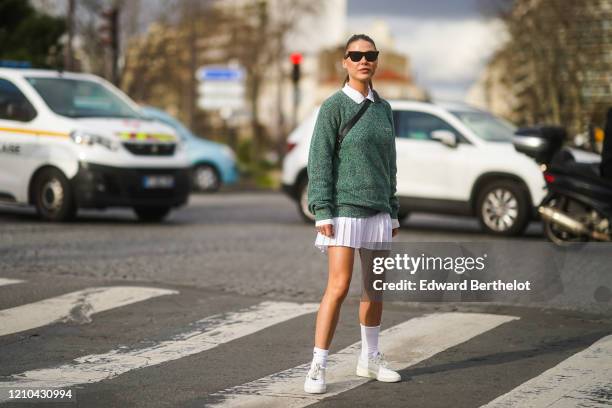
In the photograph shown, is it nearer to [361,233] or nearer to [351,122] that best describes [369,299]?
[361,233]

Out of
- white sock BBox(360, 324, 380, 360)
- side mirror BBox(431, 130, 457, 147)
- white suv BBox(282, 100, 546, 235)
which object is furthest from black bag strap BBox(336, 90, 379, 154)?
side mirror BBox(431, 130, 457, 147)

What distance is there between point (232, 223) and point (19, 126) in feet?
10.7

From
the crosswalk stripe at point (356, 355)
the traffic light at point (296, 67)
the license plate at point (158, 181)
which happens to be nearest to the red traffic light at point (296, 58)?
the traffic light at point (296, 67)

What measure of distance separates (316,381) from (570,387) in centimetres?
134

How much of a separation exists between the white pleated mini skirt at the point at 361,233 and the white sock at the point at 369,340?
479mm

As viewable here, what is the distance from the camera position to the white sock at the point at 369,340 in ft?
20.2

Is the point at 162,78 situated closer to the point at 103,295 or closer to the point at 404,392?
the point at 103,295

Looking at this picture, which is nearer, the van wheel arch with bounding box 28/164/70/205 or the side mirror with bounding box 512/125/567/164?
the side mirror with bounding box 512/125/567/164

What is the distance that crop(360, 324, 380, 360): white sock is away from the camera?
616cm

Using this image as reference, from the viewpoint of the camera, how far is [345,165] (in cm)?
584

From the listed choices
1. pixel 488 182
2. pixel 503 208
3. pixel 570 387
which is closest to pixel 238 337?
pixel 570 387

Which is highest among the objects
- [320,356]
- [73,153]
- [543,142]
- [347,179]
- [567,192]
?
[543,142]

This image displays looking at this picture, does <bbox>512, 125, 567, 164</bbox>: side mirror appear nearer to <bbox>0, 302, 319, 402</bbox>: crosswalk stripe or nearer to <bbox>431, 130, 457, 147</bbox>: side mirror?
<bbox>431, 130, 457, 147</bbox>: side mirror

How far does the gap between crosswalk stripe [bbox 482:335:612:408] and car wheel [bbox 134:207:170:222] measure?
982 cm
